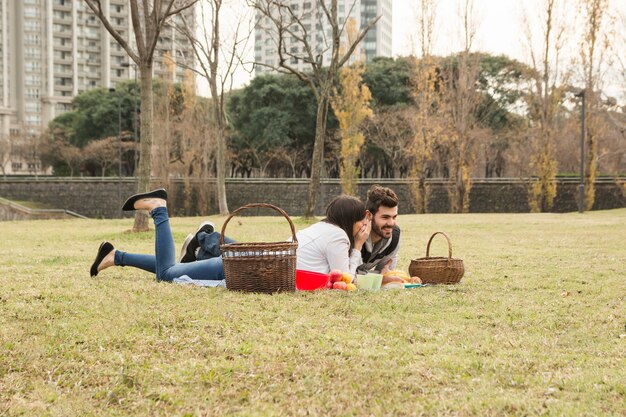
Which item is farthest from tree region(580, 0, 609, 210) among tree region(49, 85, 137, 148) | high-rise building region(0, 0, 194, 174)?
high-rise building region(0, 0, 194, 174)

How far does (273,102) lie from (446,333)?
138 feet

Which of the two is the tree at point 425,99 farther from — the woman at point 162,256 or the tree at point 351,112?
the woman at point 162,256

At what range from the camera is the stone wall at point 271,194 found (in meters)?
33.4

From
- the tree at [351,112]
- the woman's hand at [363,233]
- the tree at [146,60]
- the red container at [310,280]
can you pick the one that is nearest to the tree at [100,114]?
the tree at [351,112]

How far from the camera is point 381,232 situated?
6457 mm

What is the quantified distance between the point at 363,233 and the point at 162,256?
5.81ft

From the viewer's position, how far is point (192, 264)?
20.6ft

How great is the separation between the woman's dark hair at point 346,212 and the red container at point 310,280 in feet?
1.48

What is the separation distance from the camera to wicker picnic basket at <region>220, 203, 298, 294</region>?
549 cm

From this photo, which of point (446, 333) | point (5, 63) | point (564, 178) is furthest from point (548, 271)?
point (5, 63)

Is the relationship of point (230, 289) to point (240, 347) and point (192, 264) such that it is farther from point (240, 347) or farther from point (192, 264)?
point (240, 347)

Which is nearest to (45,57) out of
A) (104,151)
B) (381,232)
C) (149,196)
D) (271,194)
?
(104,151)

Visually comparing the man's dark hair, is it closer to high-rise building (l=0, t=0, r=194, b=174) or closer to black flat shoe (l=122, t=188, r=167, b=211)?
black flat shoe (l=122, t=188, r=167, b=211)

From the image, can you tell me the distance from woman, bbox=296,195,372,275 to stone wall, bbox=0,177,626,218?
92.0ft
